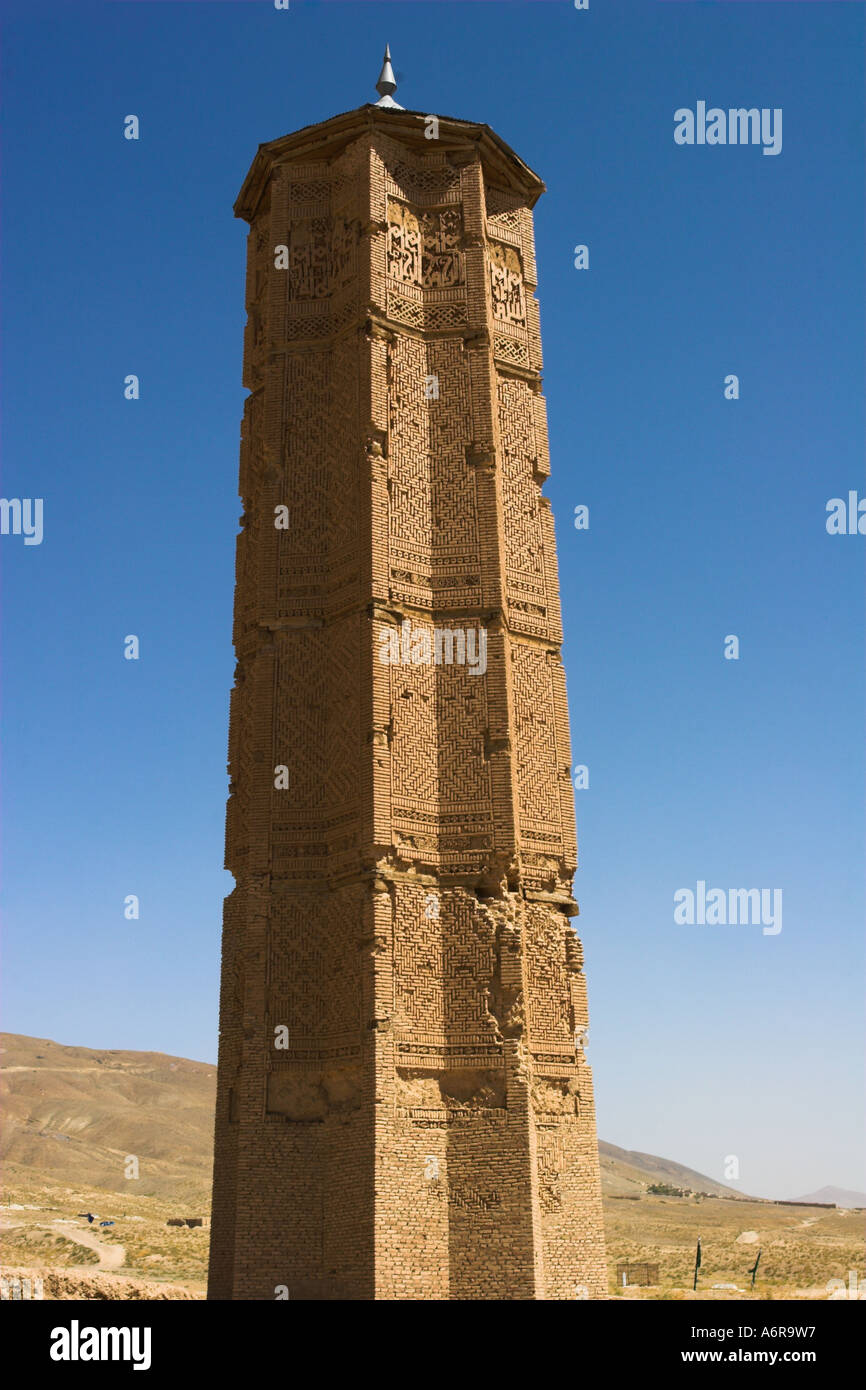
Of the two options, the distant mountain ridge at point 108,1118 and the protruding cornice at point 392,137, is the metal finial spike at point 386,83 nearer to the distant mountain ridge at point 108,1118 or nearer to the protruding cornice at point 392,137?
the protruding cornice at point 392,137

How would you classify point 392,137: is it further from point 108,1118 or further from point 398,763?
point 108,1118

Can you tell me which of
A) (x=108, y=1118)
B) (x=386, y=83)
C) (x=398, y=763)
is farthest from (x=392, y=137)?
(x=108, y=1118)

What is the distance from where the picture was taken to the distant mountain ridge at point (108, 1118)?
58031 millimetres

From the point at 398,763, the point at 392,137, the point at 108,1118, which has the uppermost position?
the point at 392,137

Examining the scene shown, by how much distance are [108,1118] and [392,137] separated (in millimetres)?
61709

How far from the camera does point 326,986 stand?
18047 mm

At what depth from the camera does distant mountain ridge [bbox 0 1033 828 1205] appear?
5803 centimetres

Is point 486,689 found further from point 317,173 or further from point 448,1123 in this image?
point 317,173

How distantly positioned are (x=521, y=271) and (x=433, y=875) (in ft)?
34.4

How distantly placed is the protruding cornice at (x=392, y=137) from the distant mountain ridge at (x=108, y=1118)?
131 feet

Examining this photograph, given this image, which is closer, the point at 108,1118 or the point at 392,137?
the point at 392,137

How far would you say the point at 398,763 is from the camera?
1864 centimetres

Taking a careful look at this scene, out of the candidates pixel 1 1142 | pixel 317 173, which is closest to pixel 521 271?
pixel 317 173

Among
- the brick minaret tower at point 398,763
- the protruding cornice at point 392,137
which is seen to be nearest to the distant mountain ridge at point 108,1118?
the brick minaret tower at point 398,763
